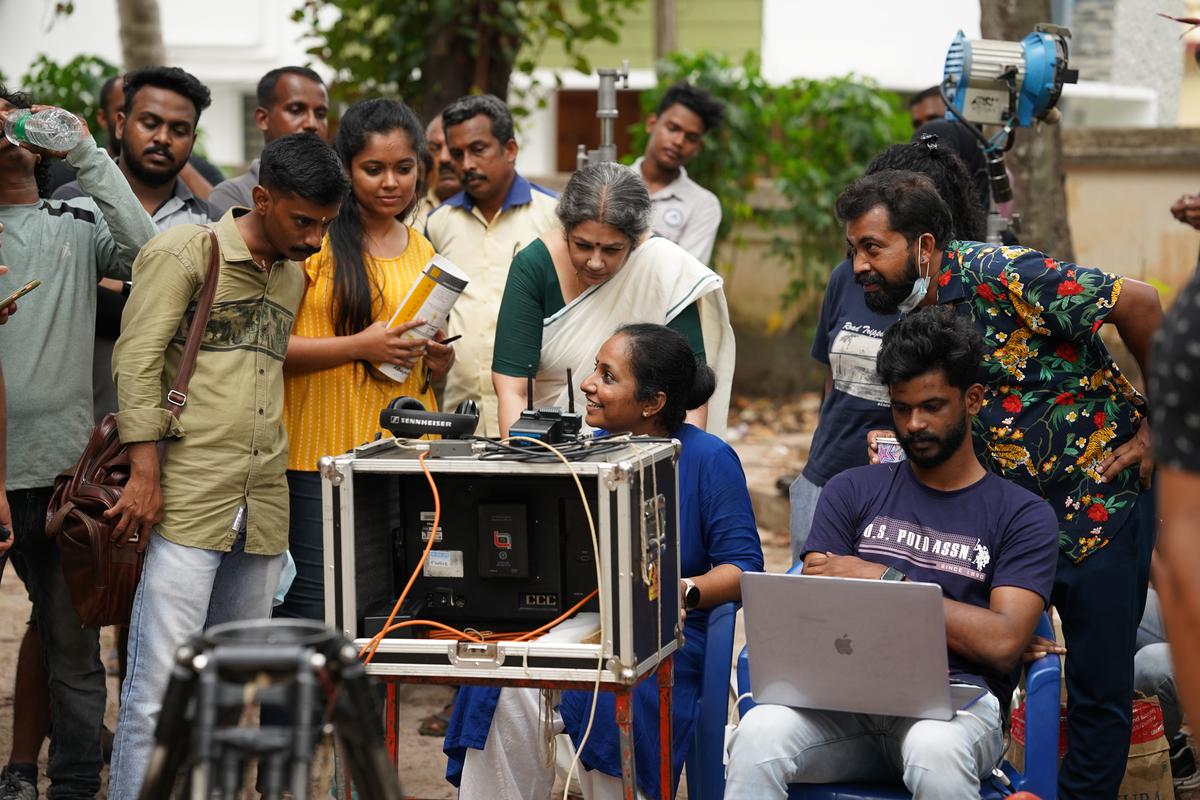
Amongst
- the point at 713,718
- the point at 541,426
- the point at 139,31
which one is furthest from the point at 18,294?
the point at 139,31

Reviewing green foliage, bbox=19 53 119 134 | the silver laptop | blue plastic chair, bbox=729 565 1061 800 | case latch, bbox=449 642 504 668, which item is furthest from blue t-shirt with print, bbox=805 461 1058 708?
green foliage, bbox=19 53 119 134

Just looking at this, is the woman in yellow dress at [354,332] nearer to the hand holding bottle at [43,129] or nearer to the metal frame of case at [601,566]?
the hand holding bottle at [43,129]

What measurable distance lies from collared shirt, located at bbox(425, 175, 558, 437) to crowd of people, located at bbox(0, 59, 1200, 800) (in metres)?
0.51

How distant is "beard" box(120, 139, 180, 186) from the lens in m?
4.48

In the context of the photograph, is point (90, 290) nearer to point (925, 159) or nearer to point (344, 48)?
point (925, 159)

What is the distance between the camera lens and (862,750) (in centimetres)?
345

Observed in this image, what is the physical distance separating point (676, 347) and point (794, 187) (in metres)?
6.28

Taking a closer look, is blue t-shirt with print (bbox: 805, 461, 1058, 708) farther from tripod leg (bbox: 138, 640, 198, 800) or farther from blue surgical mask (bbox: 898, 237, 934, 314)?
tripod leg (bbox: 138, 640, 198, 800)

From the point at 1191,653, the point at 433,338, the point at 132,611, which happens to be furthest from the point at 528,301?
the point at 1191,653

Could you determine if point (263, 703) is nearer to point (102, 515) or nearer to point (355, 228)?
point (102, 515)

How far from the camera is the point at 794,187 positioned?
9.93 meters

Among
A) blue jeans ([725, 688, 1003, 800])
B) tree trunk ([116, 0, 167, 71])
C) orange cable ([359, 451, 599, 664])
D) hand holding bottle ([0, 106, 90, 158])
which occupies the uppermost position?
tree trunk ([116, 0, 167, 71])

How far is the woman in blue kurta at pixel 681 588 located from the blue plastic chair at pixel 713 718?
48 mm

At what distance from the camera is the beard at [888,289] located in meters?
3.90
